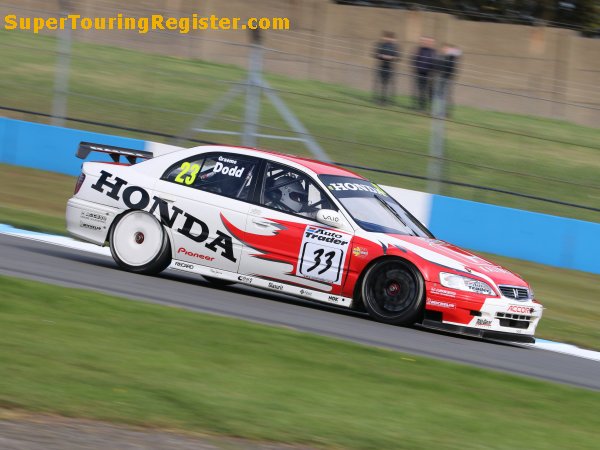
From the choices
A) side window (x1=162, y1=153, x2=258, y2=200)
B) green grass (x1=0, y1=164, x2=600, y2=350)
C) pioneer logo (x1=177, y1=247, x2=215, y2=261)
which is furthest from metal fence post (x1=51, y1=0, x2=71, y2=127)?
pioneer logo (x1=177, y1=247, x2=215, y2=261)

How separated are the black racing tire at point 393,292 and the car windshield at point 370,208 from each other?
455mm

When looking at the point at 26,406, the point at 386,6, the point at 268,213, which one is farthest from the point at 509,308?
the point at 386,6

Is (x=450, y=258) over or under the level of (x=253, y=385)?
over

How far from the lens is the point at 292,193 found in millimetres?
10586

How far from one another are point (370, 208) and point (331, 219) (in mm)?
629

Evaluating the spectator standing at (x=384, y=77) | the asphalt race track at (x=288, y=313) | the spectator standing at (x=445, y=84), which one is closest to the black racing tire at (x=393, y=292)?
the asphalt race track at (x=288, y=313)

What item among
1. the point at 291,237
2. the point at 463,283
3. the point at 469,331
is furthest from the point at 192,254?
the point at 469,331

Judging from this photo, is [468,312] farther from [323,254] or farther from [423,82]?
[423,82]

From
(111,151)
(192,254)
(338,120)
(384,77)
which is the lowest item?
(192,254)

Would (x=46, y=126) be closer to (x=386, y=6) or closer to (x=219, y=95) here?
(x=219, y=95)

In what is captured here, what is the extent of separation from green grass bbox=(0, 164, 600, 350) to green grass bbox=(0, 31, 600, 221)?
1445 millimetres

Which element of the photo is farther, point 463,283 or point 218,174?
point 218,174

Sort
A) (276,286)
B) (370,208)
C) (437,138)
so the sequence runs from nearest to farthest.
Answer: (276,286)
(370,208)
(437,138)

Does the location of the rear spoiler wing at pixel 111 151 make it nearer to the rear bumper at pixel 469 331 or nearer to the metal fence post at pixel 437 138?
the rear bumper at pixel 469 331
